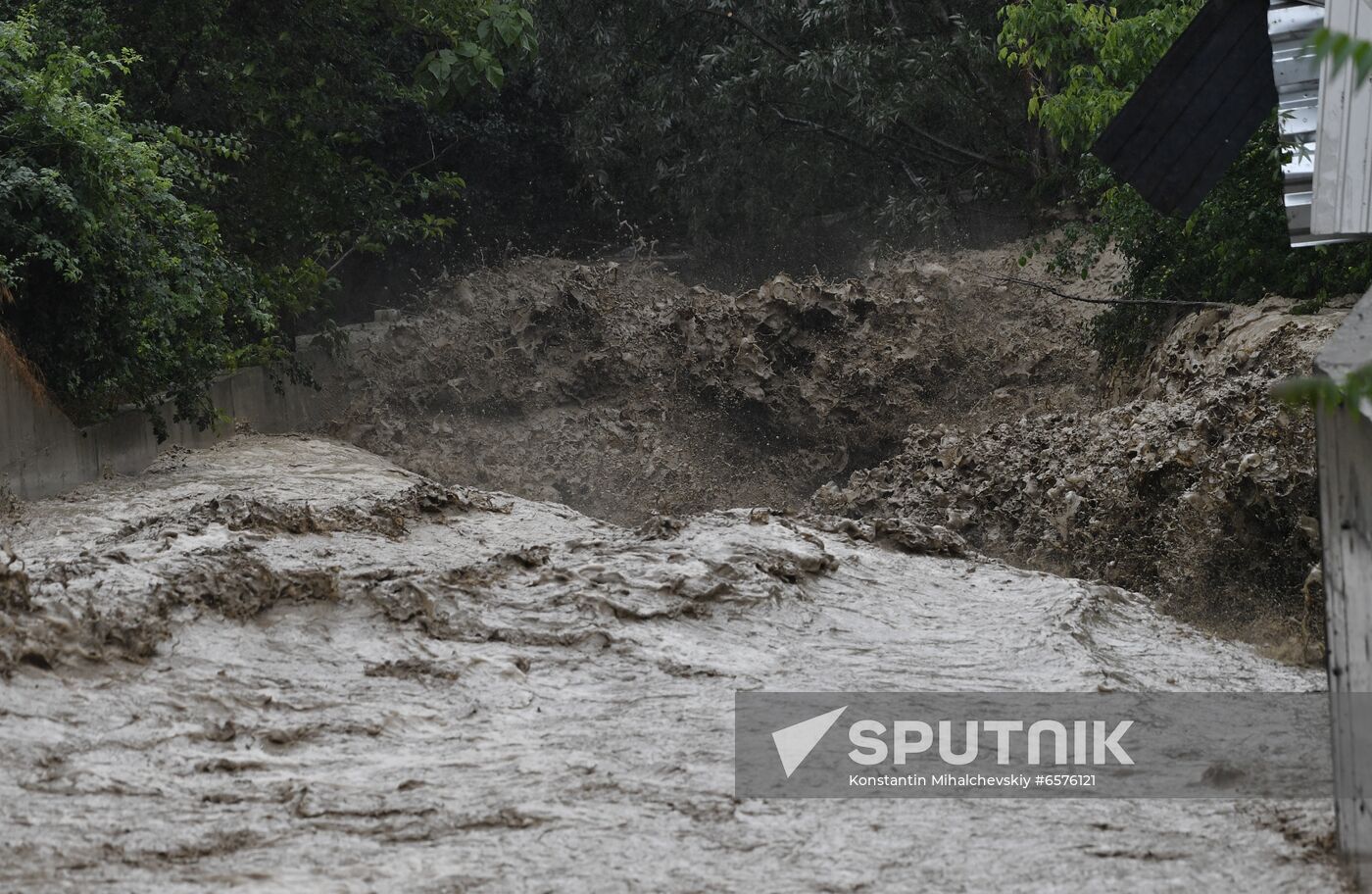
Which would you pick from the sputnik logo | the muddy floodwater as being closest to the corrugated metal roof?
the muddy floodwater

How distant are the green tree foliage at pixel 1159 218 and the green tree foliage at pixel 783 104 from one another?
21.8 ft

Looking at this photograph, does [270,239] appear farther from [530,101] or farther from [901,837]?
[901,837]

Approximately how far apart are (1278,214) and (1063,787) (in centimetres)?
785

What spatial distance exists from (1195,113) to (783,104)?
42.5ft

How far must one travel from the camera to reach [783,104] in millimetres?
21812

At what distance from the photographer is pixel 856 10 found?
20.3 metres

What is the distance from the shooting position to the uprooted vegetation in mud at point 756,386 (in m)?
10.9

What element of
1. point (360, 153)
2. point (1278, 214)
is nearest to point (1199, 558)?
point (1278, 214)

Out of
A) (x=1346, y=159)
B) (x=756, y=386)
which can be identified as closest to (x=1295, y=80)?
(x=1346, y=159)

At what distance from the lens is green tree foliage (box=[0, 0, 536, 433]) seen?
9.55 m

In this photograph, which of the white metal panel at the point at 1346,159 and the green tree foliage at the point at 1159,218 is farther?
the green tree foliage at the point at 1159,218

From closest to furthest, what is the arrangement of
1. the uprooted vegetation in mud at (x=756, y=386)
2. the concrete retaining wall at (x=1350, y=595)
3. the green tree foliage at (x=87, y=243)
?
1. the concrete retaining wall at (x=1350, y=595)
2. the green tree foliage at (x=87, y=243)
3. the uprooted vegetation in mud at (x=756, y=386)

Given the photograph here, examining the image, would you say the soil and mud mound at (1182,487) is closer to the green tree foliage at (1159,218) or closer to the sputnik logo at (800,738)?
the green tree foliage at (1159,218)

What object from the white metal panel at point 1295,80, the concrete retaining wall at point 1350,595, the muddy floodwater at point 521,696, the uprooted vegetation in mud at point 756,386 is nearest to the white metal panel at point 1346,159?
the white metal panel at point 1295,80
